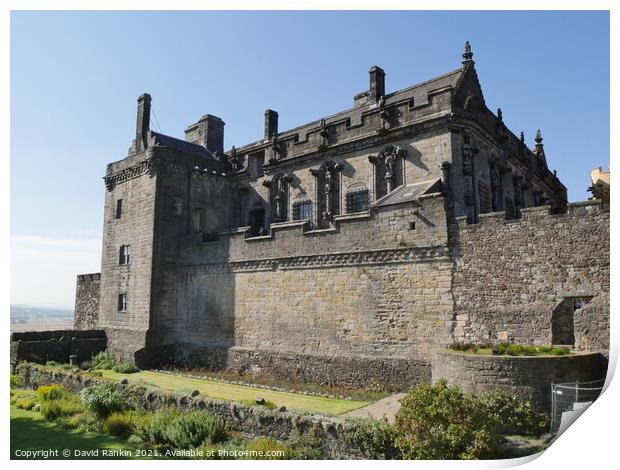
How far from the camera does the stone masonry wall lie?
3055 centimetres

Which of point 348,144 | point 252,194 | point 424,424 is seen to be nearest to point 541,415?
point 424,424

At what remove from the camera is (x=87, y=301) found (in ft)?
103

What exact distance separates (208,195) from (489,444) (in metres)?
21.2

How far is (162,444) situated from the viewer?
1213 centimetres

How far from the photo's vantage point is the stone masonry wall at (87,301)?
3055cm

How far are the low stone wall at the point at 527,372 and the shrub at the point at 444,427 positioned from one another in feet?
4.46

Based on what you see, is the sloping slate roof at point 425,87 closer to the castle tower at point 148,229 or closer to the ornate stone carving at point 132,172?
the castle tower at point 148,229

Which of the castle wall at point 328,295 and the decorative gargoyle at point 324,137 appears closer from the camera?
the castle wall at point 328,295

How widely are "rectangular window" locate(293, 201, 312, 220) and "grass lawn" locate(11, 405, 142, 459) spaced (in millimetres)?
14802

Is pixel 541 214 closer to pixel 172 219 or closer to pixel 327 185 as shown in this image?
pixel 327 185

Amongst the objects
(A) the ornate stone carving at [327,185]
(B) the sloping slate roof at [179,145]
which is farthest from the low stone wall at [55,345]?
(A) the ornate stone carving at [327,185]

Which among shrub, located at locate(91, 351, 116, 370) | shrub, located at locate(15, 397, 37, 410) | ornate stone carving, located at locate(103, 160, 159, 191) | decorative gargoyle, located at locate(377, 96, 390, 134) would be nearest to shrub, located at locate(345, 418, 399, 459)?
shrub, located at locate(15, 397, 37, 410)

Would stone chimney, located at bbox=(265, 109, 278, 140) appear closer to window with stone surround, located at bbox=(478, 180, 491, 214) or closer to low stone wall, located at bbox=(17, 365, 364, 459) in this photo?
window with stone surround, located at bbox=(478, 180, 491, 214)

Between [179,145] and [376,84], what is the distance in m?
12.3
